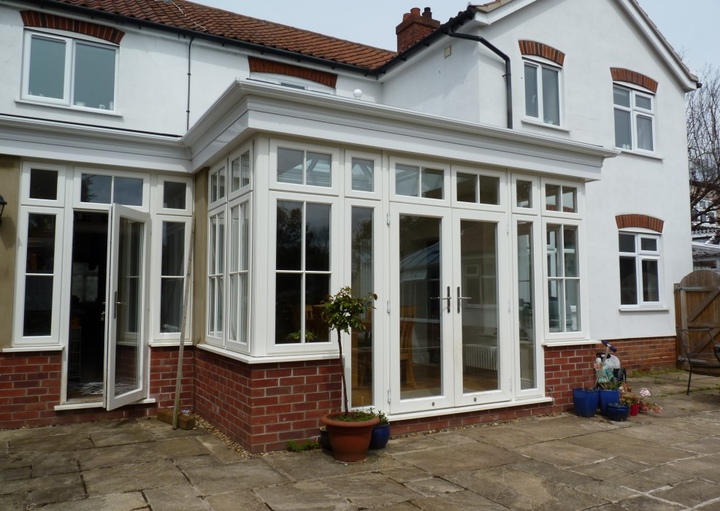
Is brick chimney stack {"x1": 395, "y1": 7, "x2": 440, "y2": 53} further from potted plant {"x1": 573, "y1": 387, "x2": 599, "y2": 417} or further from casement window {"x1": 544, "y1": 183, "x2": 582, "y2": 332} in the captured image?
potted plant {"x1": 573, "y1": 387, "x2": 599, "y2": 417}

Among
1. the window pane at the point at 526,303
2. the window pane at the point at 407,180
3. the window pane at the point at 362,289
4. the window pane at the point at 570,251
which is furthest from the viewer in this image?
the window pane at the point at 570,251

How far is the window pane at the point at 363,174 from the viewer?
549cm

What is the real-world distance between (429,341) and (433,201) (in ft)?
4.69

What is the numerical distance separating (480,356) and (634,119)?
6527 mm

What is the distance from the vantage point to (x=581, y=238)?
6863 millimetres

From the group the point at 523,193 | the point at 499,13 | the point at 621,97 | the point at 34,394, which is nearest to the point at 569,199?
the point at 523,193

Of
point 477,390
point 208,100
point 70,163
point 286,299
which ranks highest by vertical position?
point 208,100

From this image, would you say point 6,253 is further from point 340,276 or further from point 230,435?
point 340,276

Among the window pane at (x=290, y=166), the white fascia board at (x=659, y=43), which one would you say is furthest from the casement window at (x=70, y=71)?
the white fascia board at (x=659, y=43)

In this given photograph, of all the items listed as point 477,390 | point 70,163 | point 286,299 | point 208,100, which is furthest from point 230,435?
point 208,100

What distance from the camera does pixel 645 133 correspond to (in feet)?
34.3

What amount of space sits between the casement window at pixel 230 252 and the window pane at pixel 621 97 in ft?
24.4

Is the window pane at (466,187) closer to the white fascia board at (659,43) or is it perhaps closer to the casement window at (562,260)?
the casement window at (562,260)

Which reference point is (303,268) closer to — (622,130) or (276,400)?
(276,400)
